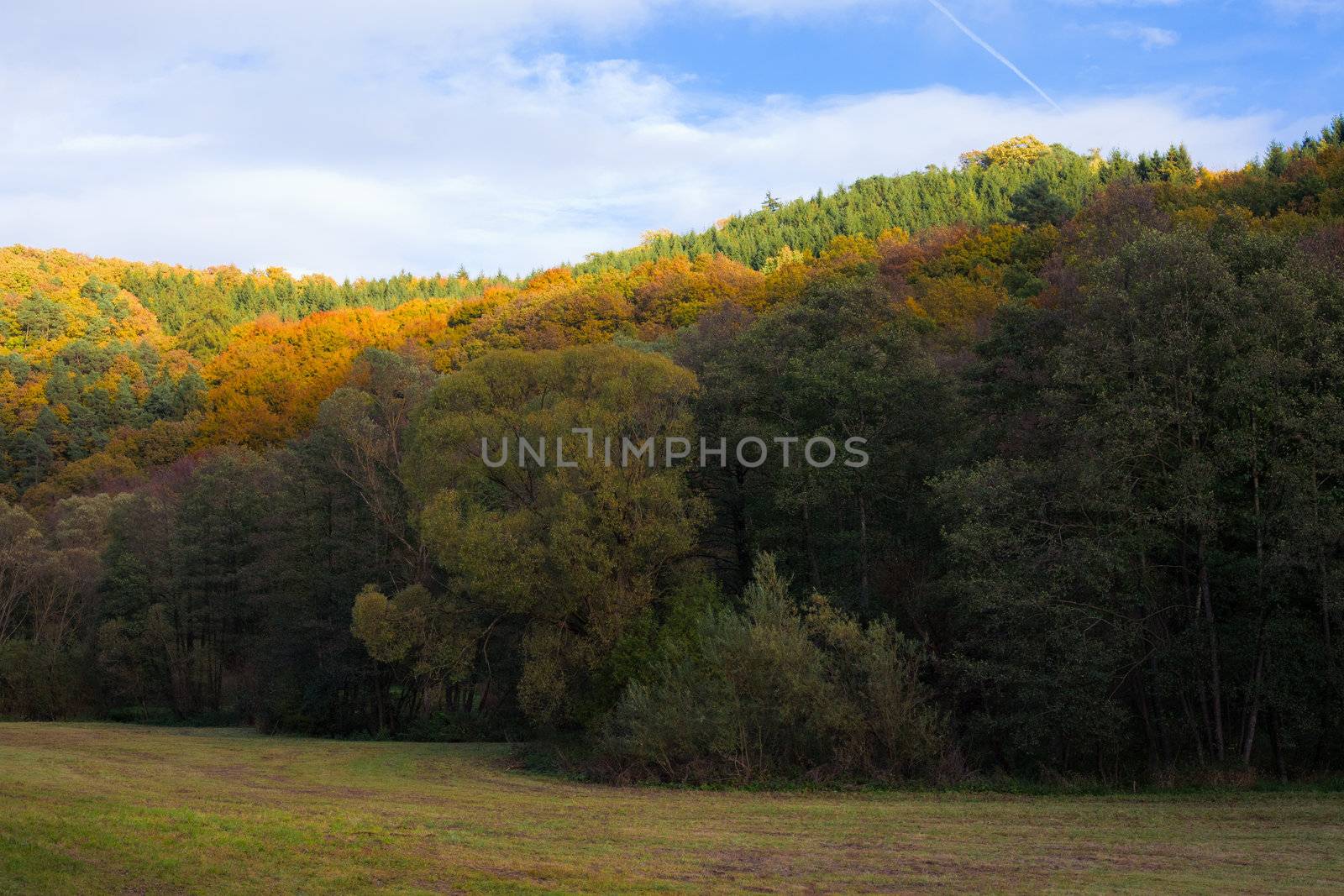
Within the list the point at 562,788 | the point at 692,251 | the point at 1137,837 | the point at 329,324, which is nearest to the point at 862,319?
the point at 562,788

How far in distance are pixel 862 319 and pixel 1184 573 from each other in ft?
44.0

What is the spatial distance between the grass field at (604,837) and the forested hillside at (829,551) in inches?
123

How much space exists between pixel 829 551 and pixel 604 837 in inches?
743

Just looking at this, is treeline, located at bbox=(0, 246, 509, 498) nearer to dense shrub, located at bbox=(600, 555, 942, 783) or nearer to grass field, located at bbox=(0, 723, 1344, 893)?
dense shrub, located at bbox=(600, 555, 942, 783)

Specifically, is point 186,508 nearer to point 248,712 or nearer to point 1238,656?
point 248,712

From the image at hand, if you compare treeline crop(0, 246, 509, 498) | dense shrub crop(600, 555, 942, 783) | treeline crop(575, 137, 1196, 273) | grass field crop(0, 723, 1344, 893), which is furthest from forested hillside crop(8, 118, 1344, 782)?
treeline crop(575, 137, 1196, 273)

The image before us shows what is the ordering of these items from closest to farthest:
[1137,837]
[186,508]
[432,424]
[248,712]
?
[1137,837], [432,424], [248,712], [186,508]

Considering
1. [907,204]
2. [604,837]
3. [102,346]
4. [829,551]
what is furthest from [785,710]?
[907,204]

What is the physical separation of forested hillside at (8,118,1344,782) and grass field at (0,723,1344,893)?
3129 mm

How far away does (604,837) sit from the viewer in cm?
1570

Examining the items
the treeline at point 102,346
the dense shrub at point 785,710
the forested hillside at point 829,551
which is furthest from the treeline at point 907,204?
the dense shrub at point 785,710

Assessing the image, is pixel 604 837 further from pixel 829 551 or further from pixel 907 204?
pixel 907 204

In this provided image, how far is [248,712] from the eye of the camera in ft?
160

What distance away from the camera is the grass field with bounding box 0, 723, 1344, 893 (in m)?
11.7
